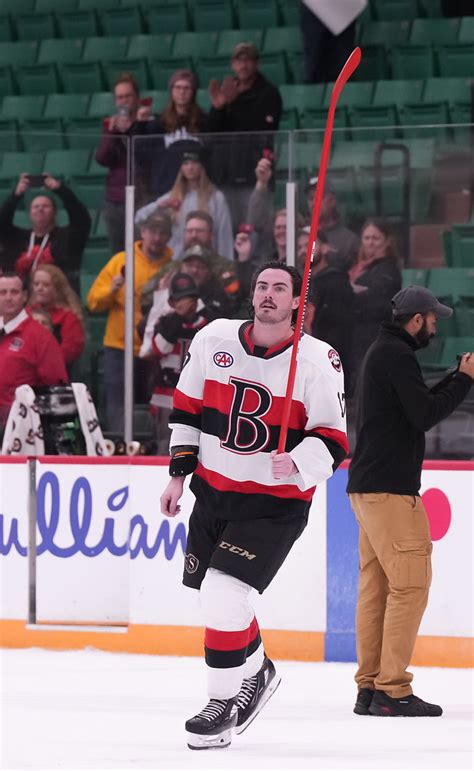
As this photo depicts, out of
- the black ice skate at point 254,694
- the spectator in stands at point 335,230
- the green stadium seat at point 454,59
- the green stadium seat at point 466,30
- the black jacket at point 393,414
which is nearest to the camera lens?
the black ice skate at point 254,694

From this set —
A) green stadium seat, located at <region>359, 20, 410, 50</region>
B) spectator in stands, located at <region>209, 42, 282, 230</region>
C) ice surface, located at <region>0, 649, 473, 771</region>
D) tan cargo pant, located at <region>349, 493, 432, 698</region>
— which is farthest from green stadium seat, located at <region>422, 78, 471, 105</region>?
tan cargo pant, located at <region>349, 493, 432, 698</region>

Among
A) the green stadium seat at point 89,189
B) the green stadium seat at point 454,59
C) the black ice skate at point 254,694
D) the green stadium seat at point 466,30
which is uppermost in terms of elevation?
the green stadium seat at point 466,30

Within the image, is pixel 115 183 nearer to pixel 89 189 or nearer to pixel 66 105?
pixel 89 189

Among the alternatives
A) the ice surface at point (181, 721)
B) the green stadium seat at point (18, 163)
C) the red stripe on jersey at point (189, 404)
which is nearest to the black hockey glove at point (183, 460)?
the red stripe on jersey at point (189, 404)

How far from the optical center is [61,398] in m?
7.17

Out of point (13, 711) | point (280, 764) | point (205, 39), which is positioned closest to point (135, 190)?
point (13, 711)

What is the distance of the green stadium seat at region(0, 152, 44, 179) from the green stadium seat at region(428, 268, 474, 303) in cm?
206

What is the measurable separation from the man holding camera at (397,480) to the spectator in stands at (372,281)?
1.80 m

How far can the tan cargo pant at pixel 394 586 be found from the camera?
16.1 feet

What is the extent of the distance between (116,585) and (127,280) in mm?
1526

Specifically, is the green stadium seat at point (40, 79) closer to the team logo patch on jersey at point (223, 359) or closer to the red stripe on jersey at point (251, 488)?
the team logo patch on jersey at point (223, 359)

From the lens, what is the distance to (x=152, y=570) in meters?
6.45

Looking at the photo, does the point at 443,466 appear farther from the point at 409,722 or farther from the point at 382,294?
the point at 409,722

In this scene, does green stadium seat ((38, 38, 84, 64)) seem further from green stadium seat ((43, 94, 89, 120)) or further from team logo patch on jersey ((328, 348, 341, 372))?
team logo patch on jersey ((328, 348, 341, 372))
